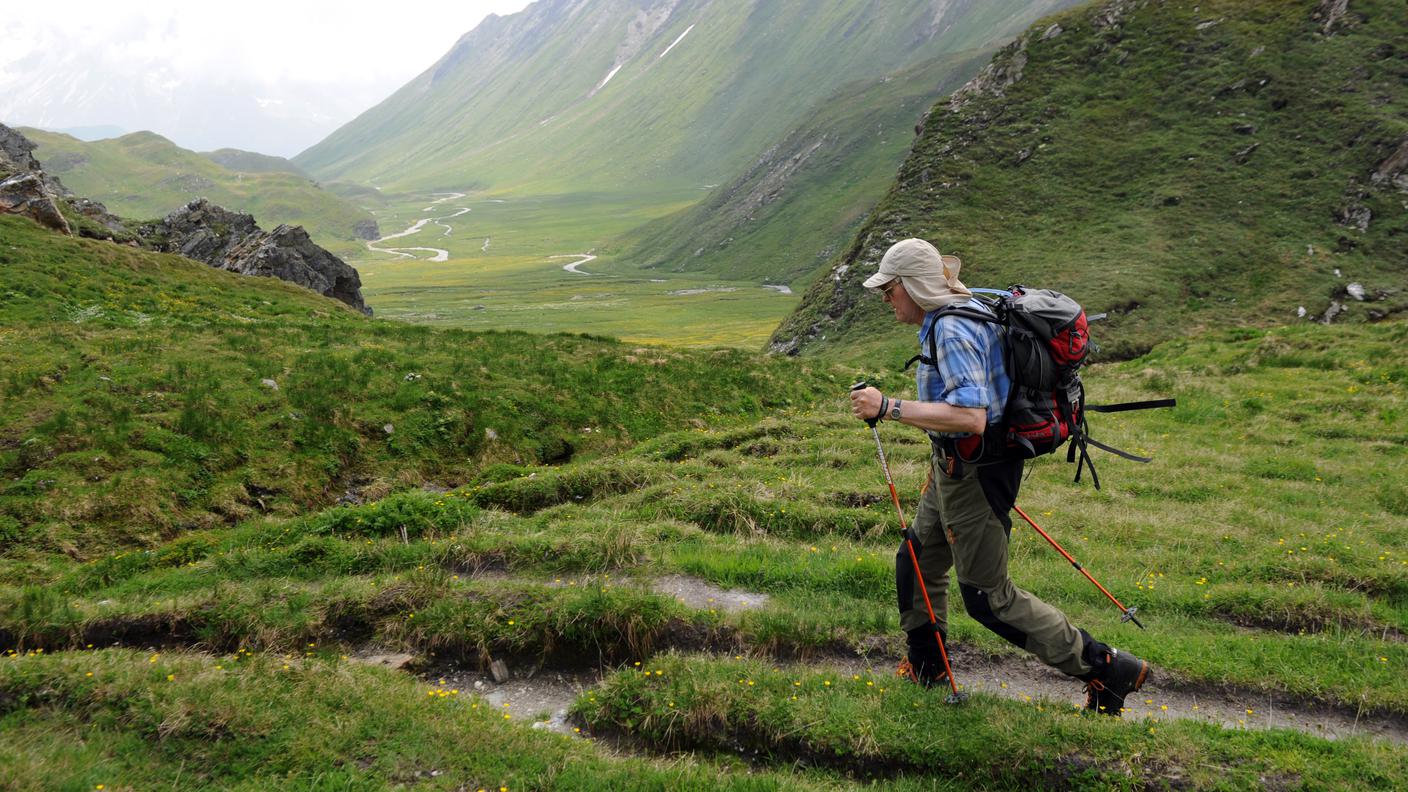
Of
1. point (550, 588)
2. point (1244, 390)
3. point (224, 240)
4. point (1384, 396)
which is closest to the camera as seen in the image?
point (550, 588)

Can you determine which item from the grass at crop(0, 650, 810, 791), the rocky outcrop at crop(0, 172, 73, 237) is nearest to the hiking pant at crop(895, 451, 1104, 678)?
the grass at crop(0, 650, 810, 791)

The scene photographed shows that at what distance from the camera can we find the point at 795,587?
10.2 m

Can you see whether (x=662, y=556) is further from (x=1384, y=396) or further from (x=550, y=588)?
(x=1384, y=396)

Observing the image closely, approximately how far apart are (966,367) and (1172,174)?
5894cm

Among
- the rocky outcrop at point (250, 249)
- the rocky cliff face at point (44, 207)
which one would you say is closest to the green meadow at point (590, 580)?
the rocky cliff face at point (44, 207)

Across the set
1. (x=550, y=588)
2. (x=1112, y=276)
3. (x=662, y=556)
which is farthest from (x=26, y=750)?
(x=1112, y=276)

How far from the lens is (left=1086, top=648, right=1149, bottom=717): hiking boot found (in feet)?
23.2

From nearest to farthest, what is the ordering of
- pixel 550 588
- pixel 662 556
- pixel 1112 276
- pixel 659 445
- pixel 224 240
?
1. pixel 550 588
2. pixel 662 556
3. pixel 659 445
4. pixel 1112 276
5. pixel 224 240

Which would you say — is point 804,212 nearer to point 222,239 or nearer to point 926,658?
point 222,239

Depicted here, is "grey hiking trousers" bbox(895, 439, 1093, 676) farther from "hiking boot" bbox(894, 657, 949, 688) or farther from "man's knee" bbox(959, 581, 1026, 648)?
"hiking boot" bbox(894, 657, 949, 688)

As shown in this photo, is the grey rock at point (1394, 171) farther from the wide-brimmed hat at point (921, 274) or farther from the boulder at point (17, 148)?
the boulder at point (17, 148)

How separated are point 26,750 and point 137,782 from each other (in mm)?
961

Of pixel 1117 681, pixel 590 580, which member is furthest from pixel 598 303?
pixel 1117 681

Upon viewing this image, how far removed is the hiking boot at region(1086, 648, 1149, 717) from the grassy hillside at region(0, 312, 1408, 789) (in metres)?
0.42
